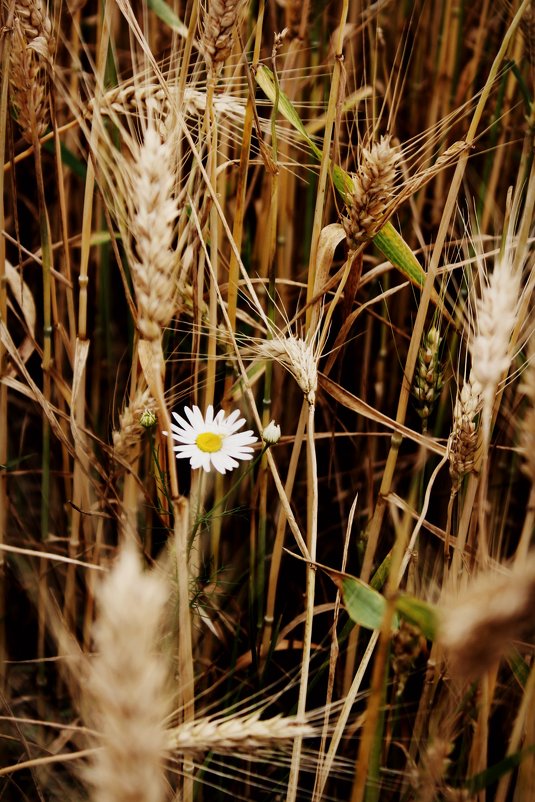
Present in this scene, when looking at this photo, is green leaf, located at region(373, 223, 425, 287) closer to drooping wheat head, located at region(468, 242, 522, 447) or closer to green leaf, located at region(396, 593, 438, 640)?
drooping wheat head, located at region(468, 242, 522, 447)

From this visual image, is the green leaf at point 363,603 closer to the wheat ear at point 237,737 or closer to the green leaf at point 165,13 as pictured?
the wheat ear at point 237,737

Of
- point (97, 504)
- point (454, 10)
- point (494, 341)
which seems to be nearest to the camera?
point (494, 341)

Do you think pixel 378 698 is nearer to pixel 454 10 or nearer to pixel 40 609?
pixel 40 609

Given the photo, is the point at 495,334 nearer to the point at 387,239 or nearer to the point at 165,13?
the point at 387,239

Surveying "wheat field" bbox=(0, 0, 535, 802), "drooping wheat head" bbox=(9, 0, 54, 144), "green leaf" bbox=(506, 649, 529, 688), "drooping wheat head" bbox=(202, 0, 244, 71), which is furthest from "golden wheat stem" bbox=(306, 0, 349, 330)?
"green leaf" bbox=(506, 649, 529, 688)

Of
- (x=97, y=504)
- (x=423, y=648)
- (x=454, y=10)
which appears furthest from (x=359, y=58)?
(x=423, y=648)

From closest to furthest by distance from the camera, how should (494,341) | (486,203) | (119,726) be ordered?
(119,726) → (494,341) → (486,203)

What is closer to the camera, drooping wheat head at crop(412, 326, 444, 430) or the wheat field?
the wheat field
